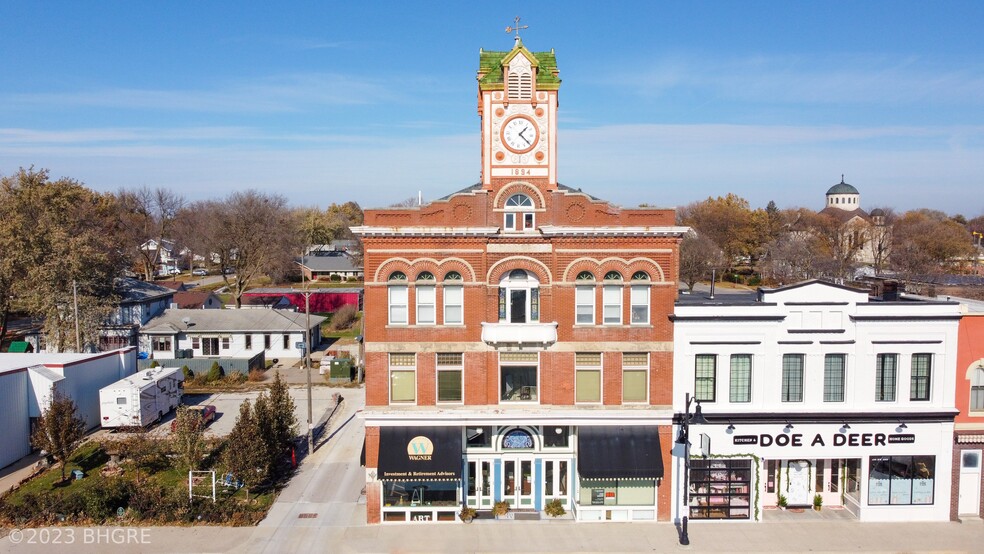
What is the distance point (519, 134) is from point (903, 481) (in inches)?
718

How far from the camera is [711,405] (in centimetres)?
2369

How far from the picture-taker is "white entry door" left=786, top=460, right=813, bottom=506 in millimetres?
24656

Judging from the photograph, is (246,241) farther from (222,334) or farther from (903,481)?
(903,481)

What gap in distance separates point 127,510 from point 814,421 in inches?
938

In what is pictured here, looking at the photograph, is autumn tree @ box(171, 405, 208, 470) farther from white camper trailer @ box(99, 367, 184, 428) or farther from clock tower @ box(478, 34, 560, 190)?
clock tower @ box(478, 34, 560, 190)

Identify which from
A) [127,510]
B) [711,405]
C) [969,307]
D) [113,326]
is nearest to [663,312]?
[711,405]

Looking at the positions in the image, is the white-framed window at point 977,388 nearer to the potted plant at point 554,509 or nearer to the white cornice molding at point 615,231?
the white cornice molding at point 615,231

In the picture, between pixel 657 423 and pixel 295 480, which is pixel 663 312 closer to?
pixel 657 423

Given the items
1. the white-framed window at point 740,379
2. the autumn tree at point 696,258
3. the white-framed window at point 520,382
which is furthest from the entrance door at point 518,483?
the autumn tree at point 696,258

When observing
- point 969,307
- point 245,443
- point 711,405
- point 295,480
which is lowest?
point 295,480

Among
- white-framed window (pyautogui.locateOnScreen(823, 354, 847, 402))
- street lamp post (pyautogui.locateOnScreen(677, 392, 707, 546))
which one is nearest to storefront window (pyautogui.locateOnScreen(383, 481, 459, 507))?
street lamp post (pyautogui.locateOnScreen(677, 392, 707, 546))

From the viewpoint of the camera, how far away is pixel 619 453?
23.2 m

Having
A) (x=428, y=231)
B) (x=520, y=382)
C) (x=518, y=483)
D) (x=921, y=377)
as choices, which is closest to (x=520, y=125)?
(x=428, y=231)

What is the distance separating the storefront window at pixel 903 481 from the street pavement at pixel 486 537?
0.90 m
